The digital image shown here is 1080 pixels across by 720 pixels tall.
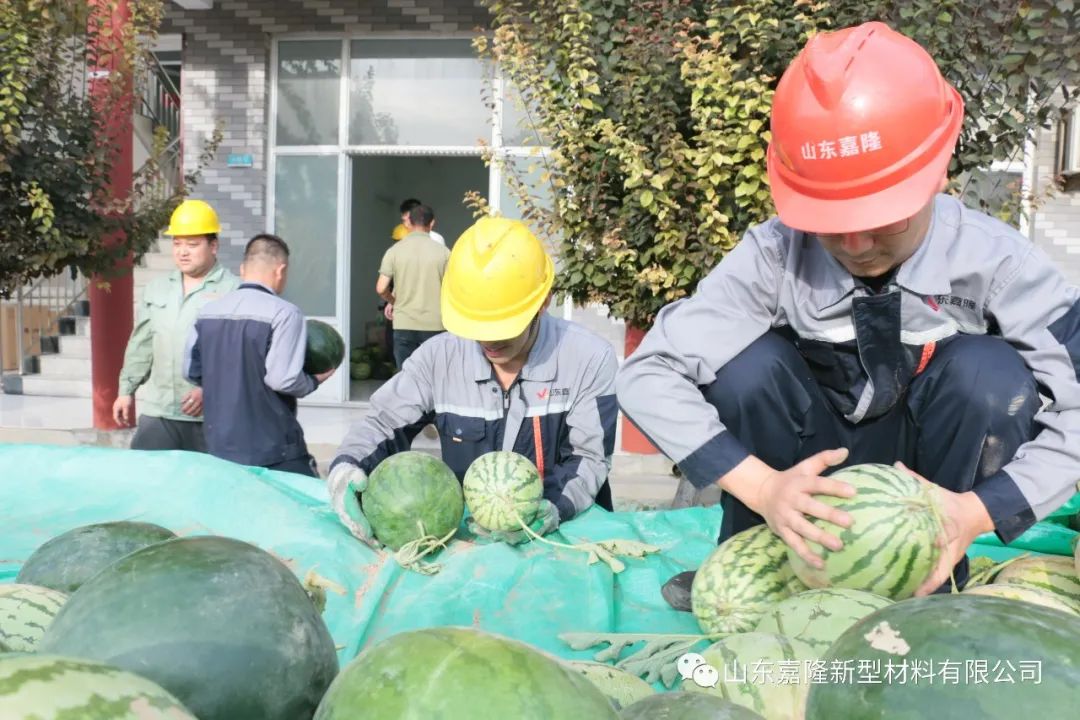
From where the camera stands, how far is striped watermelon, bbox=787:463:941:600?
1.77 meters

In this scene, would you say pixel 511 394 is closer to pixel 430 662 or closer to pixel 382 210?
pixel 430 662

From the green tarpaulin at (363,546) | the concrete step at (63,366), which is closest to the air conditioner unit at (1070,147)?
the green tarpaulin at (363,546)

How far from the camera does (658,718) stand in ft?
3.38

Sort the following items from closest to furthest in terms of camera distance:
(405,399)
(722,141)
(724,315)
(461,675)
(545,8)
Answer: (461,675) < (724,315) < (405,399) < (722,141) < (545,8)

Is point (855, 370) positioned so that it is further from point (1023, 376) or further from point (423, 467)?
point (423, 467)

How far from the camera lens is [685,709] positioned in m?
1.03

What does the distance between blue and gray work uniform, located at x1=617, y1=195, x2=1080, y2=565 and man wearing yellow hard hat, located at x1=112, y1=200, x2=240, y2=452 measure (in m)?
3.29

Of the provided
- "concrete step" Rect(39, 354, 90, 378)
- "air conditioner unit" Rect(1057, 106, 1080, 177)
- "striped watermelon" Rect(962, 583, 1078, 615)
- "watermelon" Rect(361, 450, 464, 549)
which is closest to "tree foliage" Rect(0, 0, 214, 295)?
"concrete step" Rect(39, 354, 90, 378)

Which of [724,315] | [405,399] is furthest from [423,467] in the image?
[724,315]

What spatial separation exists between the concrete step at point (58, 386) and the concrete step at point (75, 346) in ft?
1.42

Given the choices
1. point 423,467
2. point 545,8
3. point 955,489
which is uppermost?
point 545,8

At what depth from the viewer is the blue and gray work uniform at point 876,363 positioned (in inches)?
90.1

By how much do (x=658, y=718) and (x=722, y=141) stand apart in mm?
4137

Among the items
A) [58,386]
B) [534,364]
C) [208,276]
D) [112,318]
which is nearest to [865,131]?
[534,364]
